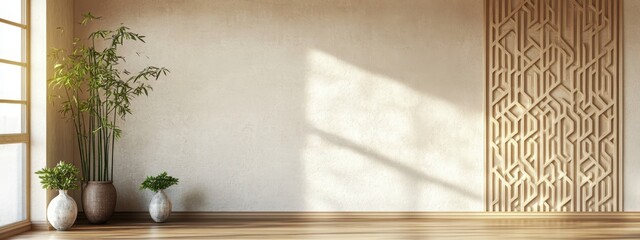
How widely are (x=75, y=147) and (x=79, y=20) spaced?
1.26 m

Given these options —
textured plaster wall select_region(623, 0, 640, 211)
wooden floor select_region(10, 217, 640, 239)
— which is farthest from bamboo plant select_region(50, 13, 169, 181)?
textured plaster wall select_region(623, 0, 640, 211)

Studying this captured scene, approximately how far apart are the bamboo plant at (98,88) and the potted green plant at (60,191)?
514mm

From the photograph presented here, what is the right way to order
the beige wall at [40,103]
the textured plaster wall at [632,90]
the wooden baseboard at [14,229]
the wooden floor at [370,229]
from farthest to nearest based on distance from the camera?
the textured plaster wall at [632,90] → the beige wall at [40,103] → the wooden floor at [370,229] → the wooden baseboard at [14,229]

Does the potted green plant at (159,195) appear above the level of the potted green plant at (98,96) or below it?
below

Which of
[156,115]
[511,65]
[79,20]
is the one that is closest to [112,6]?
[79,20]

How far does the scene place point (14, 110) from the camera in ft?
22.7

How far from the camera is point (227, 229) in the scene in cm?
718

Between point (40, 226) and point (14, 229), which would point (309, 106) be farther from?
point (14, 229)

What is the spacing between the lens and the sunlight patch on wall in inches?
312

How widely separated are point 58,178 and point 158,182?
94 cm

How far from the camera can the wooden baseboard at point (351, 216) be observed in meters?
7.86

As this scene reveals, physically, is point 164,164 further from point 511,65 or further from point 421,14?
point 511,65

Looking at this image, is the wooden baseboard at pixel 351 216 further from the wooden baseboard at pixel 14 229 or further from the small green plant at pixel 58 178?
the small green plant at pixel 58 178

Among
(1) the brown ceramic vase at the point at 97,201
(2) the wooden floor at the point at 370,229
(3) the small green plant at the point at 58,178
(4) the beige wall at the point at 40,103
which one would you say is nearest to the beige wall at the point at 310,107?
(2) the wooden floor at the point at 370,229
